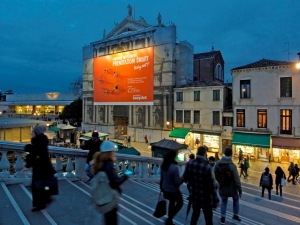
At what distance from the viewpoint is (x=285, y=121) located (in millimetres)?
19250

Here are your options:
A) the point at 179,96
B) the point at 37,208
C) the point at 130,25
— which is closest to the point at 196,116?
the point at 179,96

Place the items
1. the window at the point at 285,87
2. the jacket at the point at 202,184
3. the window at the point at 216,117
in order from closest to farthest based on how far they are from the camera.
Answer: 1. the jacket at the point at 202,184
2. the window at the point at 285,87
3. the window at the point at 216,117

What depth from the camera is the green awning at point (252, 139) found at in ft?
63.8

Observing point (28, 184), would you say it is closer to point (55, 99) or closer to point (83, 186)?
point (83, 186)

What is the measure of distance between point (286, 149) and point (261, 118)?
136 inches

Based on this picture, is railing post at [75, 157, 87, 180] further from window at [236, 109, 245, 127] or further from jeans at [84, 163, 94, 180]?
window at [236, 109, 245, 127]

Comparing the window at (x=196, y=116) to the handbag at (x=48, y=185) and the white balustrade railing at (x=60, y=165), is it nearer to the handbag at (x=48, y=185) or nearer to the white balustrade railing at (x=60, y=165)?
the white balustrade railing at (x=60, y=165)

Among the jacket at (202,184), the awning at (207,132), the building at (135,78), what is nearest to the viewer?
the jacket at (202,184)

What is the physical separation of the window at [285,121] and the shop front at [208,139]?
5.98 metres

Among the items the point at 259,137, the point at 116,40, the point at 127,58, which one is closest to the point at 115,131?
the point at 127,58

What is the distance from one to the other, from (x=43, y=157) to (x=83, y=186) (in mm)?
2380

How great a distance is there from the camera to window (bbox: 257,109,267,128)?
2020 centimetres

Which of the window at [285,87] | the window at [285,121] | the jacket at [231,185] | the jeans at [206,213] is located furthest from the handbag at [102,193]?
the window at [285,87]

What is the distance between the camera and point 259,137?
1997 centimetres
